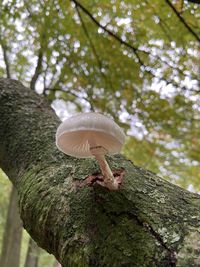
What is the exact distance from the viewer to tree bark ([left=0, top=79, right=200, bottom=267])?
929mm

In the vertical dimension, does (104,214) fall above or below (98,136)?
below

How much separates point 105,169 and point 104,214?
5.1 inches

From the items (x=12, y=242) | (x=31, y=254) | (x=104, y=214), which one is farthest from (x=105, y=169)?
(x=31, y=254)

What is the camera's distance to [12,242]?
6.62 metres

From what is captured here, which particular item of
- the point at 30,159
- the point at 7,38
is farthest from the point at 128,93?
the point at 30,159

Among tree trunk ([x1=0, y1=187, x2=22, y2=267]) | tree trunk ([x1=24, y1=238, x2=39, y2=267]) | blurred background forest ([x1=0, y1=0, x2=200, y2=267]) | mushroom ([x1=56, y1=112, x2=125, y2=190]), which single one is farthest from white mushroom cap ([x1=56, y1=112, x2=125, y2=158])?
tree trunk ([x1=24, y1=238, x2=39, y2=267])

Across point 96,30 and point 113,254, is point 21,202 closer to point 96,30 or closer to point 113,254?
point 113,254

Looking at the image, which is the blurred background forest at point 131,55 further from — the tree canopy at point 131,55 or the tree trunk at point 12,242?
the tree trunk at point 12,242

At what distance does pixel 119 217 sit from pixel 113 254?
115mm

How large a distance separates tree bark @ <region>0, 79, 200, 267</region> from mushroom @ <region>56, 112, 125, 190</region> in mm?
53

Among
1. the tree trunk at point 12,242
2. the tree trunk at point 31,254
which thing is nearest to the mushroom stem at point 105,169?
the tree trunk at point 12,242

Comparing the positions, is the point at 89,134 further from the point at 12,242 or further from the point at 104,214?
the point at 12,242

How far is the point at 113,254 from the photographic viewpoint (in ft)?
3.09

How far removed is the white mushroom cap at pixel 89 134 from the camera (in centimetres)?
104
